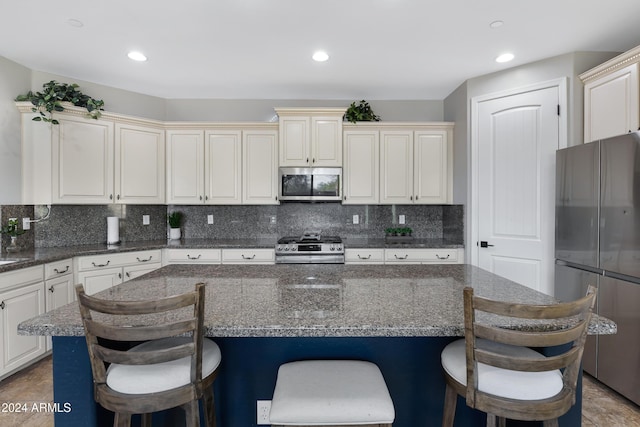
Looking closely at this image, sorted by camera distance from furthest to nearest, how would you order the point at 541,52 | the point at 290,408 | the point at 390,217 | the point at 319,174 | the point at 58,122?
the point at 390,217 < the point at 319,174 < the point at 58,122 < the point at 541,52 < the point at 290,408

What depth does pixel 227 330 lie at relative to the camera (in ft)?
3.59

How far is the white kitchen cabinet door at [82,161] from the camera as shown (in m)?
2.99

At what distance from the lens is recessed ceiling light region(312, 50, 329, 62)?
108 inches

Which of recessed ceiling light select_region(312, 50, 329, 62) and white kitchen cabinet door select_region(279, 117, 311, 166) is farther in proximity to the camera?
white kitchen cabinet door select_region(279, 117, 311, 166)

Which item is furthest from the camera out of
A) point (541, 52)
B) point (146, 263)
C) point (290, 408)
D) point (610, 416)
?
point (146, 263)

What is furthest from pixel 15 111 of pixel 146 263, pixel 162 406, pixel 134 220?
pixel 162 406

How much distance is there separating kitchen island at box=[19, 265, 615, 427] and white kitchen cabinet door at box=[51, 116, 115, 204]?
2.00 meters

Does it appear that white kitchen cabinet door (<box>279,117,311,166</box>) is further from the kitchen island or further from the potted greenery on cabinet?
the kitchen island

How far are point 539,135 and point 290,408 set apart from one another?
10.1 ft

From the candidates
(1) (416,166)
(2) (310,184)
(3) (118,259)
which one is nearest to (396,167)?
(1) (416,166)

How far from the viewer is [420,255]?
3.38m

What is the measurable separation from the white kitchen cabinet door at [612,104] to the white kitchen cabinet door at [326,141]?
7.30ft

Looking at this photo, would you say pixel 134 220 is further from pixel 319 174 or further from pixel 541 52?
pixel 541 52

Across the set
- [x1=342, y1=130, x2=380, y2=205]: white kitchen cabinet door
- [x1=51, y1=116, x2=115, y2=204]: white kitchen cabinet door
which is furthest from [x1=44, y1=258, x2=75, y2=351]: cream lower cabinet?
[x1=342, y1=130, x2=380, y2=205]: white kitchen cabinet door
